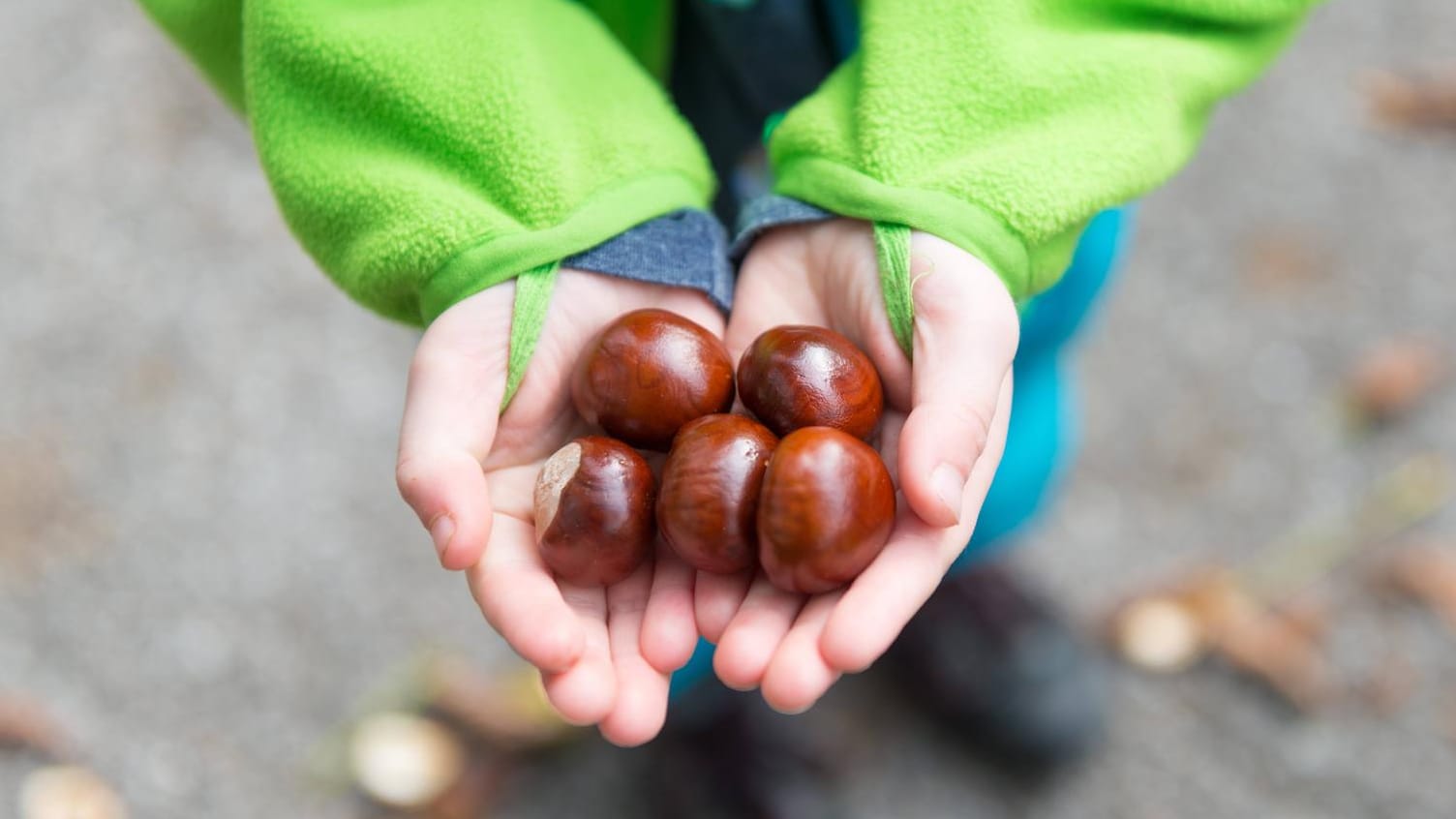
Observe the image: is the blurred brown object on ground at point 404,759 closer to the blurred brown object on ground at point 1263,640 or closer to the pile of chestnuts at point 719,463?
the pile of chestnuts at point 719,463

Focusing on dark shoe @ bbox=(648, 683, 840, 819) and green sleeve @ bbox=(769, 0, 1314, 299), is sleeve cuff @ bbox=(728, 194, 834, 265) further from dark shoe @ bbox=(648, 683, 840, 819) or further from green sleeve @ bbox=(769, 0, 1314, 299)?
dark shoe @ bbox=(648, 683, 840, 819)

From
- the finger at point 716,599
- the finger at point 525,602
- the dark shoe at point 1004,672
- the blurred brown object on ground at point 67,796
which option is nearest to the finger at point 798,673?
the finger at point 716,599

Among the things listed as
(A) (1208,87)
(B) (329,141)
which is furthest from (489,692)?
(A) (1208,87)

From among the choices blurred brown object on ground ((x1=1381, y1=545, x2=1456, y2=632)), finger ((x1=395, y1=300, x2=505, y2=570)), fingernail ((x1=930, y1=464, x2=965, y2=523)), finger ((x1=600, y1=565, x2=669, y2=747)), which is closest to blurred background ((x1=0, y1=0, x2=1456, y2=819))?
blurred brown object on ground ((x1=1381, y1=545, x2=1456, y2=632))

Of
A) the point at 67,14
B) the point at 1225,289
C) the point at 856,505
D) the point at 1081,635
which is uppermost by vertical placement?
the point at 856,505

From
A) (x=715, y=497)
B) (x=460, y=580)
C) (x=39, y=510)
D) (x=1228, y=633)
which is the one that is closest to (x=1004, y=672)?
(x=1228, y=633)

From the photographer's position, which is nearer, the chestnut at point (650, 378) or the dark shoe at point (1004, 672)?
the chestnut at point (650, 378)

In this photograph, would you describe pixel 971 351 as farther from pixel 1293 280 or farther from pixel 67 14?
pixel 67 14
